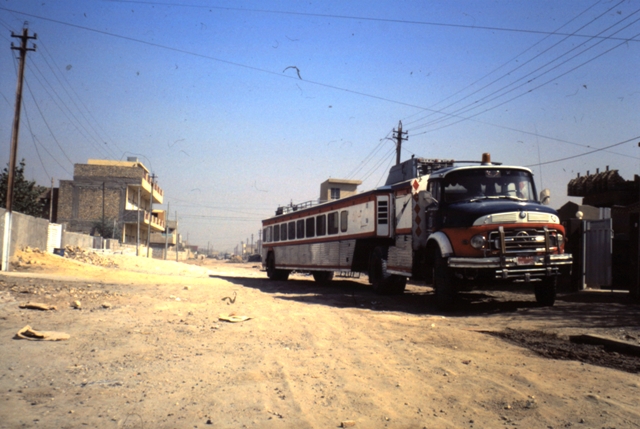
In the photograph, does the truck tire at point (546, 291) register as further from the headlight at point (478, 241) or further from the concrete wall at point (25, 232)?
the concrete wall at point (25, 232)

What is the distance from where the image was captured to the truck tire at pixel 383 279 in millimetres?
13797

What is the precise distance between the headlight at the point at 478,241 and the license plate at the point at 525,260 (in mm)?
738

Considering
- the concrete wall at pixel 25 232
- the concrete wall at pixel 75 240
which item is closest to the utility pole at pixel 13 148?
the concrete wall at pixel 25 232

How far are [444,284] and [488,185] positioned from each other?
2348 millimetres

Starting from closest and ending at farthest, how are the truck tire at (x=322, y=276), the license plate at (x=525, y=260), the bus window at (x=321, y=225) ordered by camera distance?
the license plate at (x=525, y=260) → the bus window at (x=321, y=225) → the truck tire at (x=322, y=276)

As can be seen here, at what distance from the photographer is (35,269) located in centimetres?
2006

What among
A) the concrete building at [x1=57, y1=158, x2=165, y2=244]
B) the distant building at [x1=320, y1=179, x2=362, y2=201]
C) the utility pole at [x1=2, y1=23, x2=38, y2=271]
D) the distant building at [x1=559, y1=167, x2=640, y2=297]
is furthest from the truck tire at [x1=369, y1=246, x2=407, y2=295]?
the distant building at [x1=320, y1=179, x2=362, y2=201]

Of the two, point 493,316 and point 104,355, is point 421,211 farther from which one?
point 104,355

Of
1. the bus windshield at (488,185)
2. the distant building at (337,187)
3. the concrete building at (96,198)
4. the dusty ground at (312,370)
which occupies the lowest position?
the dusty ground at (312,370)

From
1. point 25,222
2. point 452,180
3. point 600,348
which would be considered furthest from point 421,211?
point 25,222

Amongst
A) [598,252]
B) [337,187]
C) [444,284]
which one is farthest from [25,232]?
→ [337,187]

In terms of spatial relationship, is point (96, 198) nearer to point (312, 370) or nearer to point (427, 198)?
point (427, 198)

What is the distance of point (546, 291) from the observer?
10727mm

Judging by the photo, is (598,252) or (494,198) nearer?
(494,198)
